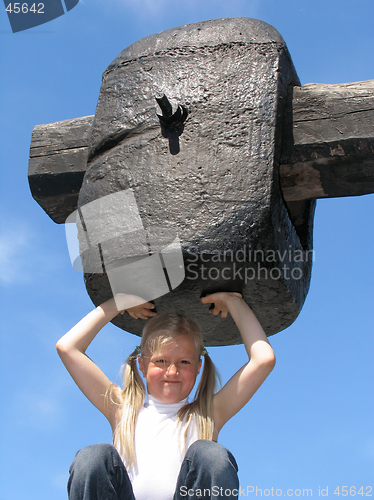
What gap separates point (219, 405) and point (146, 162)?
846mm

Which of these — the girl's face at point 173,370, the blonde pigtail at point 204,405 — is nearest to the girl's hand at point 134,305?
the girl's face at point 173,370

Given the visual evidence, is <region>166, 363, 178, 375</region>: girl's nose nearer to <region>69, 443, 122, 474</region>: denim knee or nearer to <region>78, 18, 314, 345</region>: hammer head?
<region>78, 18, 314, 345</region>: hammer head

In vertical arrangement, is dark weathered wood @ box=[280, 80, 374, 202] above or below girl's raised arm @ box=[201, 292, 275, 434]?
above

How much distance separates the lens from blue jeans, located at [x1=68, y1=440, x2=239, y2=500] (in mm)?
1638

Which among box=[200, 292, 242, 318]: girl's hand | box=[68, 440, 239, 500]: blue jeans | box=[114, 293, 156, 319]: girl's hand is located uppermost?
box=[114, 293, 156, 319]: girl's hand

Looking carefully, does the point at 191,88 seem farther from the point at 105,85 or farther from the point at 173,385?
the point at 173,385

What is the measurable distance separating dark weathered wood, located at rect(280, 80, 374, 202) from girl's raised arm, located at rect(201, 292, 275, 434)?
1.37 feet

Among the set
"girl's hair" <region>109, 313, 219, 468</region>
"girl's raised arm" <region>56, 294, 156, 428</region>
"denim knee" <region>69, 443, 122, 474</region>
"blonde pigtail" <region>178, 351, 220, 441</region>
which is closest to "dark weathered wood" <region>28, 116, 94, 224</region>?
"girl's raised arm" <region>56, 294, 156, 428</region>

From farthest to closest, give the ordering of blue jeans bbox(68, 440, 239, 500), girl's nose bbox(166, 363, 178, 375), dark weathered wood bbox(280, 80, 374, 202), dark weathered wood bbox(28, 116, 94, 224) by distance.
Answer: dark weathered wood bbox(28, 116, 94, 224), girl's nose bbox(166, 363, 178, 375), dark weathered wood bbox(280, 80, 374, 202), blue jeans bbox(68, 440, 239, 500)

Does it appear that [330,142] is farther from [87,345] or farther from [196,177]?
[87,345]

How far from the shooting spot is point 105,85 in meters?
2.22

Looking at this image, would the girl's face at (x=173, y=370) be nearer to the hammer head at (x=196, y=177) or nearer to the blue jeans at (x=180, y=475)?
the hammer head at (x=196, y=177)

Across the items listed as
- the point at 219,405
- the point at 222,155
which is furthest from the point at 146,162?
the point at 219,405

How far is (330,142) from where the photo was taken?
1.97 meters
